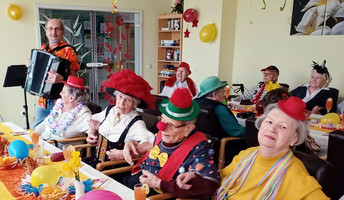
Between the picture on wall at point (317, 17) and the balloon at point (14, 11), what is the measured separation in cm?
487

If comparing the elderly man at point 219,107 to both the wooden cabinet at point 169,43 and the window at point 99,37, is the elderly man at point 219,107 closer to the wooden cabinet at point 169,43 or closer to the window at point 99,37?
the wooden cabinet at point 169,43

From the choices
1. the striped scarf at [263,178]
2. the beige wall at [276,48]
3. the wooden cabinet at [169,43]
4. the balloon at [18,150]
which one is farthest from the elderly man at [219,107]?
the wooden cabinet at [169,43]

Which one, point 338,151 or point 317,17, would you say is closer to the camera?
point 338,151

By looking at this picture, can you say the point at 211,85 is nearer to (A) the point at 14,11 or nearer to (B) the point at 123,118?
(B) the point at 123,118

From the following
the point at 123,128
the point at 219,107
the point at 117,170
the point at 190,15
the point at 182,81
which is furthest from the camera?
the point at 190,15

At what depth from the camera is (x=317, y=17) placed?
4.66 meters

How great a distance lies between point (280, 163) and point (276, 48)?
13.7 feet

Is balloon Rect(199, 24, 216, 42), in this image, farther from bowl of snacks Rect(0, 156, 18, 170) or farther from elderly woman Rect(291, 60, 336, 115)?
bowl of snacks Rect(0, 156, 18, 170)

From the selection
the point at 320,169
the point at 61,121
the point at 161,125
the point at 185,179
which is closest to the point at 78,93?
the point at 61,121

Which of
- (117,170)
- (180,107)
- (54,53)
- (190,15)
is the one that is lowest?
(117,170)

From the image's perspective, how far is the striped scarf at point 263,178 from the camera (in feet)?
4.96

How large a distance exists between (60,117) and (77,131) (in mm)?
208

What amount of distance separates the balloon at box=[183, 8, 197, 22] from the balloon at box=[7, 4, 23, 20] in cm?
313

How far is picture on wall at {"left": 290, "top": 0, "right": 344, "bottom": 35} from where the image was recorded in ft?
14.4
